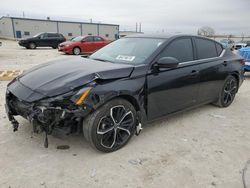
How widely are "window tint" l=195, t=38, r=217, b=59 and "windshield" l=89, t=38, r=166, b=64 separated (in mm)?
922

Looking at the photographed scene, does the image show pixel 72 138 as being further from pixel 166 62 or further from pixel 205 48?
pixel 205 48

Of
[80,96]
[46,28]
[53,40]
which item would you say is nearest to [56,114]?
[80,96]

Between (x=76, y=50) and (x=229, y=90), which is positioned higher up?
(x=229, y=90)

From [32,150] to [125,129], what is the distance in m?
1.25

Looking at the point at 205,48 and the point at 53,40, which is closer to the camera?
the point at 205,48

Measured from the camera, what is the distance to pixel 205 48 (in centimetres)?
423

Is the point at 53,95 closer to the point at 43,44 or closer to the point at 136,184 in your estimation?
the point at 136,184

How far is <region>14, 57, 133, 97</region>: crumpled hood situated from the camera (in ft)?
8.55

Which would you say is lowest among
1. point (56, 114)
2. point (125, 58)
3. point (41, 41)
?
point (41, 41)

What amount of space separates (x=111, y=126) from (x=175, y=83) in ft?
4.20

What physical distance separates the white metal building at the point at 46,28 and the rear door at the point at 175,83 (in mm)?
40117

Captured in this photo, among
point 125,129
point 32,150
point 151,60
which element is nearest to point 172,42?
point 151,60

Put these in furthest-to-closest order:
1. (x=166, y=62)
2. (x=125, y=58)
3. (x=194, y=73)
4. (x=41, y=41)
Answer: (x=41, y=41)
(x=194, y=73)
(x=125, y=58)
(x=166, y=62)

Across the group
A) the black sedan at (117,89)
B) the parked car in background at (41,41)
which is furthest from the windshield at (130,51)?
the parked car in background at (41,41)
